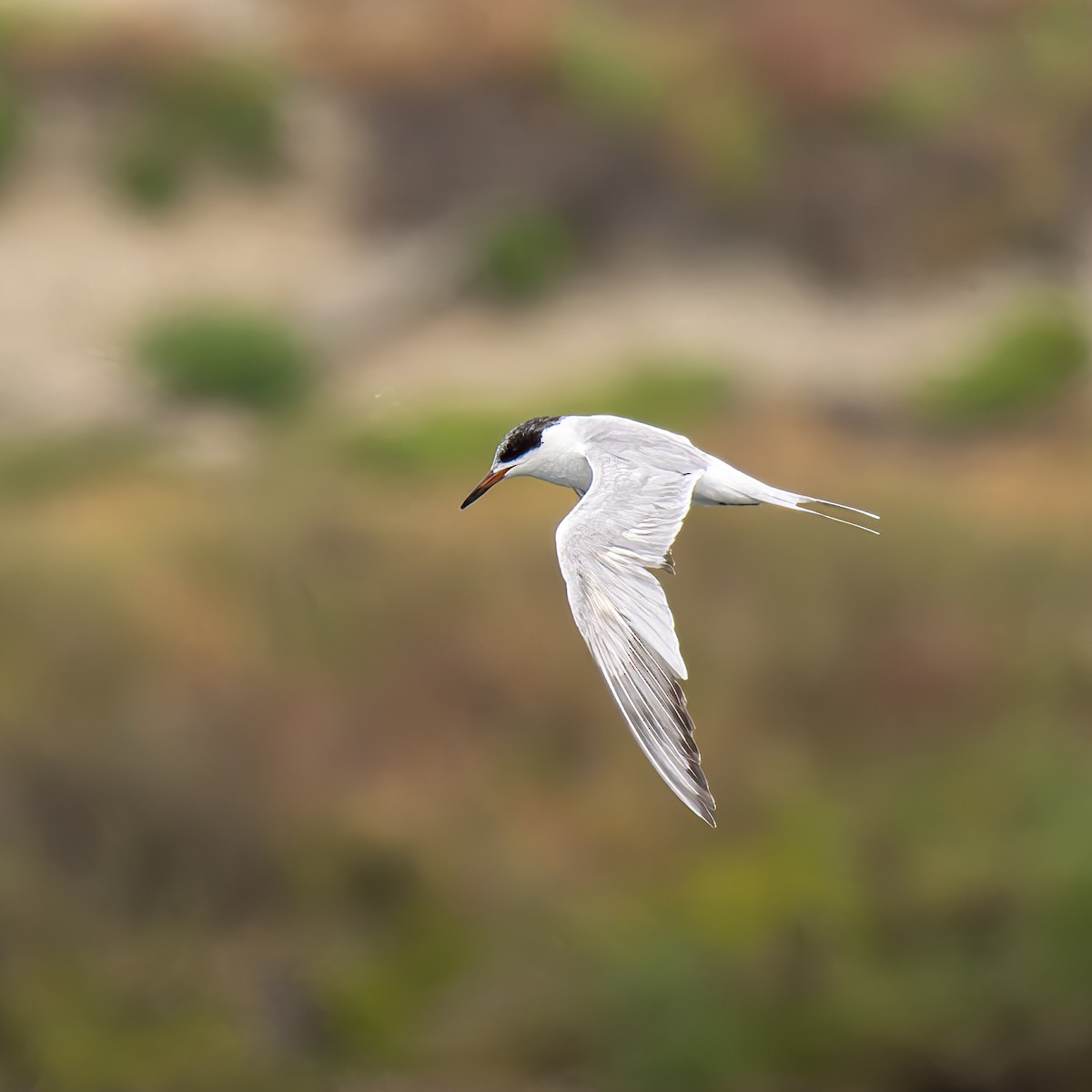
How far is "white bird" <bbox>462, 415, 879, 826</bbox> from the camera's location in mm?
4828

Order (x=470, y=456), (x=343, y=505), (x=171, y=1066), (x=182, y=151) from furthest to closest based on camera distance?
1. (x=182, y=151)
2. (x=470, y=456)
3. (x=343, y=505)
4. (x=171, y=1066)

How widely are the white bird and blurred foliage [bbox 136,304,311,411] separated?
29.7 feet

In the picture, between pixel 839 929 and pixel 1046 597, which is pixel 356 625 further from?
pixel 1046 597

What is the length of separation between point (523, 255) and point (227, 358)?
2.13 meters

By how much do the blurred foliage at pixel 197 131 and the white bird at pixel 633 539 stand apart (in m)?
10.1

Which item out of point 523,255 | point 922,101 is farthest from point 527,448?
point 922,101

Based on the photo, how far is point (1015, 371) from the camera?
51.5 ft

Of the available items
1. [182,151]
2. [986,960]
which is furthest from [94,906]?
[182,151]

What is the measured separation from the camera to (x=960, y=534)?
38.6 ft

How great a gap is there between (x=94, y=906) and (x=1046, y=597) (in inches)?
184

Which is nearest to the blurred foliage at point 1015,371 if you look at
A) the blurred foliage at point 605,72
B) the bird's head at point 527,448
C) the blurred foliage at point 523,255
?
the blurred foliage at point 523,255

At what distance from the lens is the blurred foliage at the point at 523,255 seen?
15.8 metres

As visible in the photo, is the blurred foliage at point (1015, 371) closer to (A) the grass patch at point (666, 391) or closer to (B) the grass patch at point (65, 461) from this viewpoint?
(A) the grass patch at point (666, 391)

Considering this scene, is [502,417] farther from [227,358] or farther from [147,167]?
[147,167]
